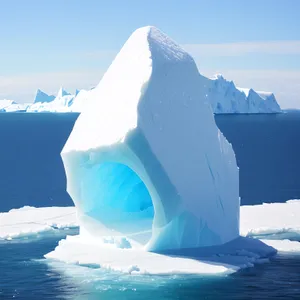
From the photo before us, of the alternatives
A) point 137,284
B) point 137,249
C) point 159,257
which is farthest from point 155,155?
point 137,284

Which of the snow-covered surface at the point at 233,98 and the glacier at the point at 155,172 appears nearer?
the glacier at the point at 155,172

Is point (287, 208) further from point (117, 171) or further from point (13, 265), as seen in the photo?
point (13, 265)

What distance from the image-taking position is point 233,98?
142250 mm

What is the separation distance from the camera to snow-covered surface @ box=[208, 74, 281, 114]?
432ft

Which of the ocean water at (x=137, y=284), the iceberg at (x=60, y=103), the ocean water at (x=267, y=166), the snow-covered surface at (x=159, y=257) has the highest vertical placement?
the iceberg at (x=60, y=103)

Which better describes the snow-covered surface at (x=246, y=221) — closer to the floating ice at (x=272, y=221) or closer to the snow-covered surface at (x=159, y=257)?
the floating ice at (x=272, y=221)

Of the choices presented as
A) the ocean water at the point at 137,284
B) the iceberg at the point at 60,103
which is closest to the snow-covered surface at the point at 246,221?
the ocean water at the point at 137,284

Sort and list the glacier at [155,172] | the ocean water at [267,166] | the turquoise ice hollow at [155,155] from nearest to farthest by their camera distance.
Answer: the glacier at [155,172] → the turquoise ice hollow at [155,155] → the ocean water at [267,166]

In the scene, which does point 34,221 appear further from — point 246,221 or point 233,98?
point 233,98

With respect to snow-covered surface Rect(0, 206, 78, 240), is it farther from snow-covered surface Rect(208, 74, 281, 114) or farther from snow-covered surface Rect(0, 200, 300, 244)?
snow-covered surface Rect(208, 74, 281, 114)

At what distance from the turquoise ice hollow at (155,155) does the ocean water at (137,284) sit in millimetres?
2042

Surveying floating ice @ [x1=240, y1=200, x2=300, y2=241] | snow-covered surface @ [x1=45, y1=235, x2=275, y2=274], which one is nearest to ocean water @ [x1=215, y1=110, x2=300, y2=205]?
floating ice @ [x1=240, y1=200, x2=300, y2=241]

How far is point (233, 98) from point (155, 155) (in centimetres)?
12590

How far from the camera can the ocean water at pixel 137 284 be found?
1574cm
